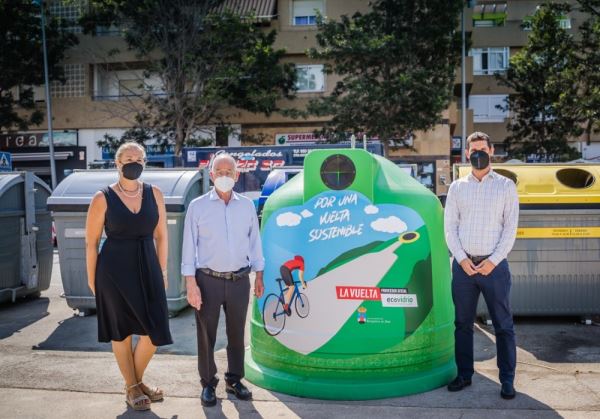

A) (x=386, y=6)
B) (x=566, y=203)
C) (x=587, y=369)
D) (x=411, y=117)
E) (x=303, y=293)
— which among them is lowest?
(x=587, y=369)

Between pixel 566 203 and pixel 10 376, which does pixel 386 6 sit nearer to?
pixel 566 203

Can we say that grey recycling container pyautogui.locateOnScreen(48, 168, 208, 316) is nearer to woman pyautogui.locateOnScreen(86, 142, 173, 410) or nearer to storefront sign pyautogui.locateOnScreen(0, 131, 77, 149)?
woman pyautogui.locateOnScreen(86, 142, 173, 410)

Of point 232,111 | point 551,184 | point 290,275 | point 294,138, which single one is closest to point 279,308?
point 290,275

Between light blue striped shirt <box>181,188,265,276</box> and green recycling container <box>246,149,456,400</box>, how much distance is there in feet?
1.42

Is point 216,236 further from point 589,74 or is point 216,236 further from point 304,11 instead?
point 304,11

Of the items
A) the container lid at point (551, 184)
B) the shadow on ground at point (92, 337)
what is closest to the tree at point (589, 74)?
the container lid at point (551, 184)

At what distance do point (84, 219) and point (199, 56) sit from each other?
1673 centimetres

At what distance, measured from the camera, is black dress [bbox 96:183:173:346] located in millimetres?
4141

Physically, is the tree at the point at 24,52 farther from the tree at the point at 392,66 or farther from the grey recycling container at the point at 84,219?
the grey recycling container at the point at 84,219

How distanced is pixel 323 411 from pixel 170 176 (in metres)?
4.00

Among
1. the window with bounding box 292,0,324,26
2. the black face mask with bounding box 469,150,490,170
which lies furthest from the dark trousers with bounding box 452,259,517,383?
the window with bounding box 292,0,324,26

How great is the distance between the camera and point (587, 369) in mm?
5074

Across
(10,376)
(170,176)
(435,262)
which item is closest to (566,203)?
(435,262)

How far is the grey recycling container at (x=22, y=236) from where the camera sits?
25.7 ft
